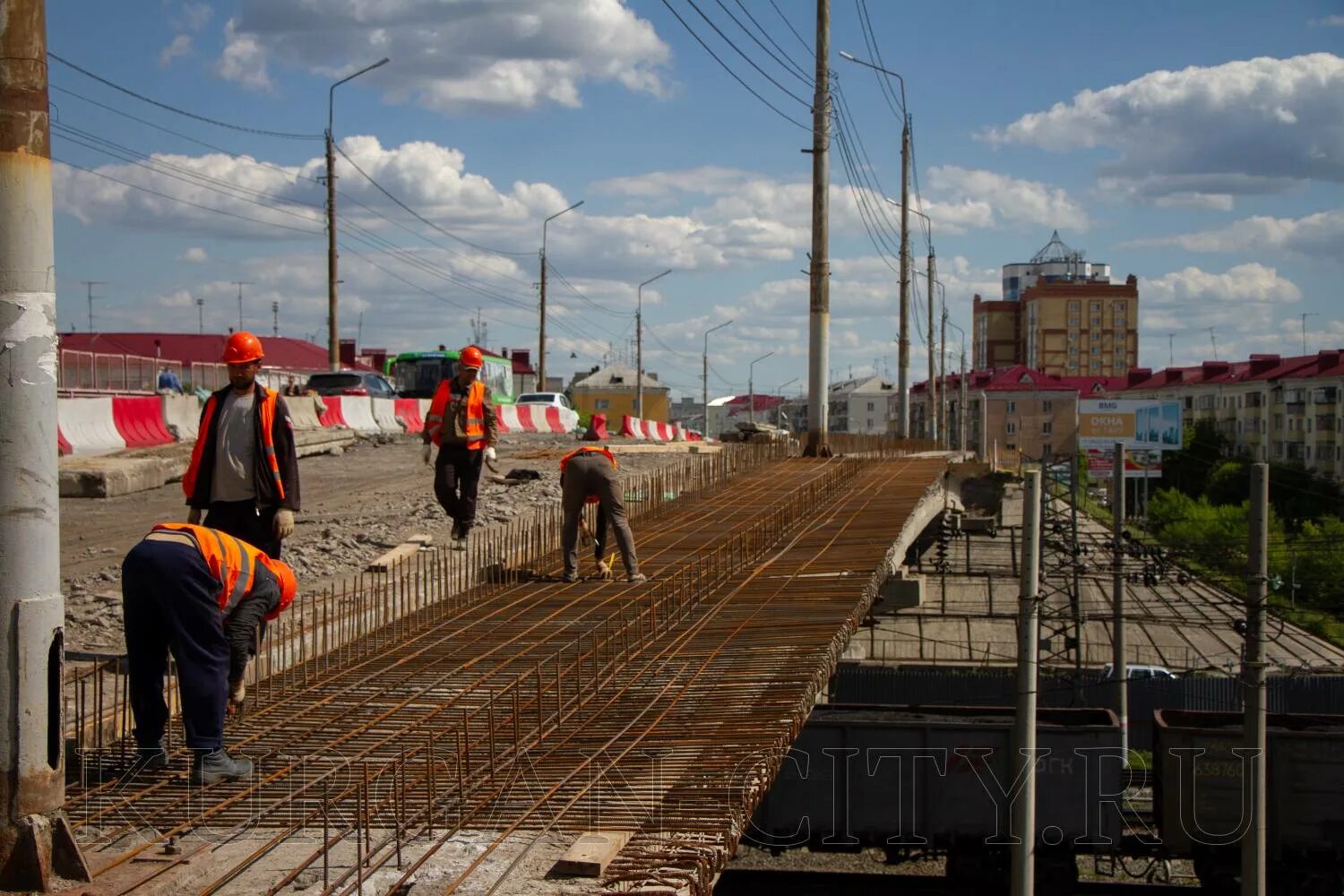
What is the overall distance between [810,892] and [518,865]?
10.8 meters

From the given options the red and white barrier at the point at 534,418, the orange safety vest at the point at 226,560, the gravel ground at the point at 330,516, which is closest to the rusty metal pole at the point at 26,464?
the orange safety vest at the point at 226,560

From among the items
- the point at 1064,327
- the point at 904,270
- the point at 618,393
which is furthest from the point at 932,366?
the point at 1064,327

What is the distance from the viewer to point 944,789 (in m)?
14.0

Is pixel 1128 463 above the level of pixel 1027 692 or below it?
below

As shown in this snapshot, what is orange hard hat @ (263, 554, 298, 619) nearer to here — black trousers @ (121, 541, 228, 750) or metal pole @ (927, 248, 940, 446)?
black trousers @ (121, 541, 228, 750)

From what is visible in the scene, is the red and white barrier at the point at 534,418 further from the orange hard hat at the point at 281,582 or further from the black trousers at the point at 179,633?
the black trousers at the point at 179,633

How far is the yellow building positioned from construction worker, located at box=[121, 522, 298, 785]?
8905 cm

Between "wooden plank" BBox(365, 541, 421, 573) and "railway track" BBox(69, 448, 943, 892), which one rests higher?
"wooden plank" BBox(365, 541, 421, 573)

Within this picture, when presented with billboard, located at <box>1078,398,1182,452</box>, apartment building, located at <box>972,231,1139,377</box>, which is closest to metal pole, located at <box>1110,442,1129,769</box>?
billboard, located at <box>1078,398,1182,452</box>

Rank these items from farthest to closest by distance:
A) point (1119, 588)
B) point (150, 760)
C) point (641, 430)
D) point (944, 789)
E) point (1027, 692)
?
point (641, 430)
point (1119, 588)
point (944, 789)
point (1027, 692)
point (150, 760)

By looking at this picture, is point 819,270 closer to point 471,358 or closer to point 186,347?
point 471,358

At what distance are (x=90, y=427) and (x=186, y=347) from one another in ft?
176

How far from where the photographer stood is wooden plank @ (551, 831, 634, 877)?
428 cm

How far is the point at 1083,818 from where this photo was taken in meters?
13.9
